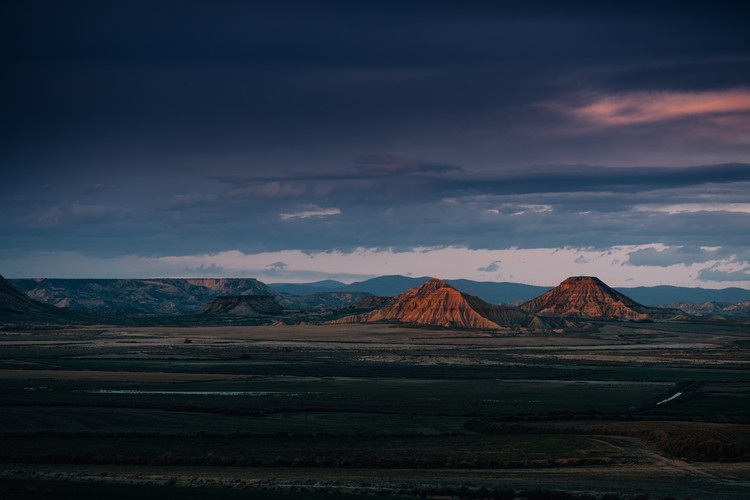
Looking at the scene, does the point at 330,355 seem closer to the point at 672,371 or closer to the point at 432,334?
the point at 672,371

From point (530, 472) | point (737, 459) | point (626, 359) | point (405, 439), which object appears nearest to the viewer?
point (530, 472)

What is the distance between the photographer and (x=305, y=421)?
161ft

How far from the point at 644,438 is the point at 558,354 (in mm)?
88219

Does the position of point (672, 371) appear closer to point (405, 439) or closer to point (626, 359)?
point (626, 359)

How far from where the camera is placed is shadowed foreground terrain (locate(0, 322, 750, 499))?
3256 cm

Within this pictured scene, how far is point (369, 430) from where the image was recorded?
151ft

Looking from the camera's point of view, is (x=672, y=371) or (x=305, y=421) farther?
(x=672, y=371)

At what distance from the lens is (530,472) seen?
3531 cm

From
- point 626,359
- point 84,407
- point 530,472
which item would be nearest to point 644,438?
point 530,472

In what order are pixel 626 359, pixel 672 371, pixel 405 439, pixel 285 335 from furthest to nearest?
pixel 285 335 → pixel 626 359 → pixel 672 371 → pixel 405 439

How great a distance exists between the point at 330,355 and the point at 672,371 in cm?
4935

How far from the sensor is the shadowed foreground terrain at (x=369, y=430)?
107 feet

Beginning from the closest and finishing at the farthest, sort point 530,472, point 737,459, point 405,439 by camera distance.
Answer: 1. point 530,472
2. point 737,459
3. point 405,439

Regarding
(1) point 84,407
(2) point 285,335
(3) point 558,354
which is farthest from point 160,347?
(1) point 84,407
